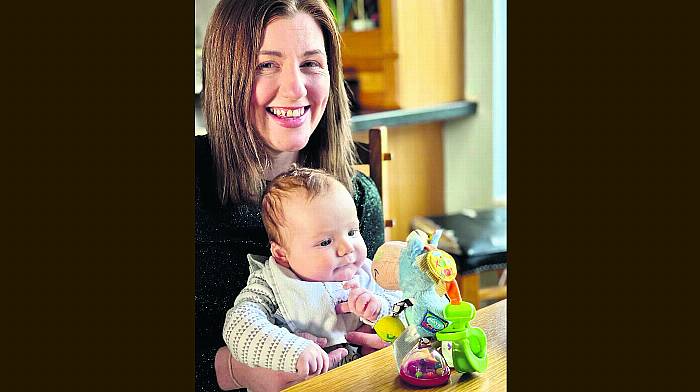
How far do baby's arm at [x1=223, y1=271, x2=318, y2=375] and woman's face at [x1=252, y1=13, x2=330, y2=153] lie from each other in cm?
19

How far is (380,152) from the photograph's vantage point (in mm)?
1325

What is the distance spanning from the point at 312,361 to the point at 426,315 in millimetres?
152

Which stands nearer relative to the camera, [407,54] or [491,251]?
[407,54]

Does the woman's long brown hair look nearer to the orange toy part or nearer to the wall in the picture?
the wall

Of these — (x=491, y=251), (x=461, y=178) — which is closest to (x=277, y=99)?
(x=461, y=178)

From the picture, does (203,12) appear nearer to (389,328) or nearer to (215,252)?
(215,252)

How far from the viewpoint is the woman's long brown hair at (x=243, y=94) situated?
1131 millimetres

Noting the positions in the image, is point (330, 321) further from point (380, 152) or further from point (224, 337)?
point (380, 152)

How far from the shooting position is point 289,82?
114 centimetres

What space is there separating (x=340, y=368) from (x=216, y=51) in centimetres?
44

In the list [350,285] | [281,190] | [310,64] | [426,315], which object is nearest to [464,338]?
[426,315]

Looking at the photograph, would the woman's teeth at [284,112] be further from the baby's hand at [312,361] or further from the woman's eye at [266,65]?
the baby's hand at [312,361]

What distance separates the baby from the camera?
1122 mm

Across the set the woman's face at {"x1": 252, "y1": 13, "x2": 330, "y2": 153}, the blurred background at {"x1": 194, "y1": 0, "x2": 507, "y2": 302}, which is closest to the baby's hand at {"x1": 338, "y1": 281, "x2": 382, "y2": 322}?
the woman's face at {"x1": 252, "y1": 13, "x2": 330, "y2": 153}
